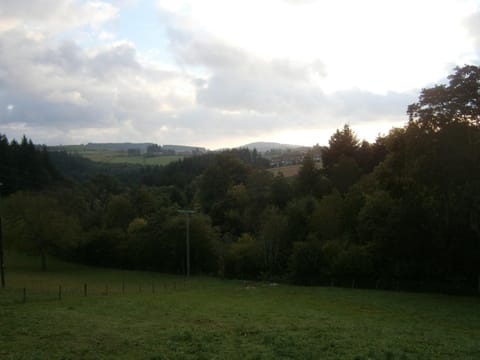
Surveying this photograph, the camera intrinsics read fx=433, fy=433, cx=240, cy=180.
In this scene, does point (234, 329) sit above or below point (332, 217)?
below

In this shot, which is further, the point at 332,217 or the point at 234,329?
the point at 332,217

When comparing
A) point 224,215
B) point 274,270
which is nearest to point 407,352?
point 274,270

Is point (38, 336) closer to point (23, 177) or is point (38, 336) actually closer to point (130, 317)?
point (130, 317)

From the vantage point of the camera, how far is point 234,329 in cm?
1597

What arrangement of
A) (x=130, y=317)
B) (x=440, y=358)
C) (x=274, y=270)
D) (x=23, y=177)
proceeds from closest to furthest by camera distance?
(x=440, y=358) < (x=130, y=317) < (x=274, y=270) < (x=23, y=177)

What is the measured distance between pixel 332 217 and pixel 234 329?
111 feet

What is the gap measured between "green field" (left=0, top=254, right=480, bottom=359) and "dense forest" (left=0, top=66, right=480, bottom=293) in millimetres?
7122

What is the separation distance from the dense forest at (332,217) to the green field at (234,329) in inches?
280

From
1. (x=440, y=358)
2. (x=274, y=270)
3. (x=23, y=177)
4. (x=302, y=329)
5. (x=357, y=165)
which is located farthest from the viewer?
(x=23, y=177)

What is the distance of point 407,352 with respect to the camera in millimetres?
12477

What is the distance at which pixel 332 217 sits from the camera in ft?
158

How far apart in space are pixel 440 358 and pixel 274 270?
3710 centimetres

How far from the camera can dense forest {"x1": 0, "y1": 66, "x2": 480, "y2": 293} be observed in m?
29.5

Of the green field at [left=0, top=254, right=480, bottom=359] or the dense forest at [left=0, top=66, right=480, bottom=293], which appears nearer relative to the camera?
the green field at [left=0, top=254, right=480, bottom=359]
